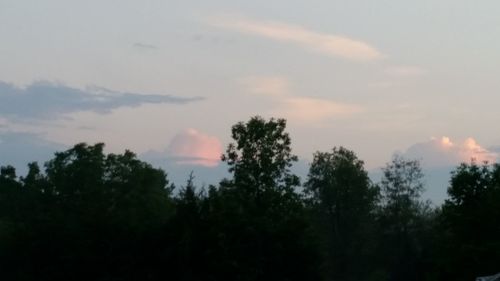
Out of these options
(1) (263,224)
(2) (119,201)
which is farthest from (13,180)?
(1) (263,224)

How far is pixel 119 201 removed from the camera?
85625mm

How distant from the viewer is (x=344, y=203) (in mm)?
102625

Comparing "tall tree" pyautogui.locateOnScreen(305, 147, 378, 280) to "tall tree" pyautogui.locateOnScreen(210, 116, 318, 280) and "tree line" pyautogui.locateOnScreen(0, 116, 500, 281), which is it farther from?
"tall tree" pyautogui.locateOnScreen(210, 116, 318, 280)

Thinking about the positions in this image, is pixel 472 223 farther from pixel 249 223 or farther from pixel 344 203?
pixel 344 203

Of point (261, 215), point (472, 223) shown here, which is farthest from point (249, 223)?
point (472, 223)

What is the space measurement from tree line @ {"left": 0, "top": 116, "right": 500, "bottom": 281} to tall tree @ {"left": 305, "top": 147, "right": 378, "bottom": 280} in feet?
0.35

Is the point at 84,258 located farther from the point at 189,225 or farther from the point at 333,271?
the point at 333,271

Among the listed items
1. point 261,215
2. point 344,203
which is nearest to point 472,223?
point 261,215

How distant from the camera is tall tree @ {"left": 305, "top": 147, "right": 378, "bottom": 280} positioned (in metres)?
101

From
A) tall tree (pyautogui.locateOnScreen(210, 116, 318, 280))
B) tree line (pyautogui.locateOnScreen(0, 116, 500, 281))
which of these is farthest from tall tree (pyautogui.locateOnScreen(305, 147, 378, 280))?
tall tree (pyautogui.locateOnScreen(210, 116, 318, 280))

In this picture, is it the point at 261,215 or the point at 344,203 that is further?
the point at 344,203

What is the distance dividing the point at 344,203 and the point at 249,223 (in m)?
35.8

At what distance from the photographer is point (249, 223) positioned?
67.9 metres

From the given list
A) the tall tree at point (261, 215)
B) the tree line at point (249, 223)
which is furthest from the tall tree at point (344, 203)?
the tall tree at point (261, 215)
